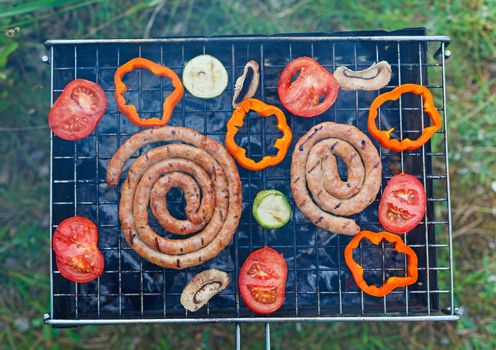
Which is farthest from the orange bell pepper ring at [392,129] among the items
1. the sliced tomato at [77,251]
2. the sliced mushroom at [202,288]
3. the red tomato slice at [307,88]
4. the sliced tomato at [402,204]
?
the sliced tomato at [77,251]

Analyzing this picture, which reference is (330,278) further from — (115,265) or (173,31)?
(173,31)

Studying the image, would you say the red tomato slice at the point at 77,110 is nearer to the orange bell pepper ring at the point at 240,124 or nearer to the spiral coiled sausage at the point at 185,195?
the spiral coiled sausage at the point at 185,195

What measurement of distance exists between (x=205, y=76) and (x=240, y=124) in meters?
0.51

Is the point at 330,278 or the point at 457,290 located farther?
the point at 457,290

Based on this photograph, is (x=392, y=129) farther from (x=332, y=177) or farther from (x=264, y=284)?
(x=264, y=284)

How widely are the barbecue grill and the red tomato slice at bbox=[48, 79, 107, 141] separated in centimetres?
18

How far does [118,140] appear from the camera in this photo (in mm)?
4504

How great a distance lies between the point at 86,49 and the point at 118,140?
85 cm

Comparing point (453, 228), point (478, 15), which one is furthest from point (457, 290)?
point (478, 15)

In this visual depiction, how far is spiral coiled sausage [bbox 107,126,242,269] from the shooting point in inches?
165

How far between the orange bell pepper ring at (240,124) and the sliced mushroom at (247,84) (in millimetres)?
47

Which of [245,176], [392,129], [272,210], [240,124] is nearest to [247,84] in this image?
[240,124]

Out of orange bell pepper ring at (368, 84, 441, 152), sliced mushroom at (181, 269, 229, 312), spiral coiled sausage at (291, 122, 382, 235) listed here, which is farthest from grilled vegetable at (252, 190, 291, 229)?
orange bell pepper ring at (368, 84, 441, 152)

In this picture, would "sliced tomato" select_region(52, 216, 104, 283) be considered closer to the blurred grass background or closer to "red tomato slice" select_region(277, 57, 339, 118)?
the blurred grass background
